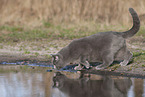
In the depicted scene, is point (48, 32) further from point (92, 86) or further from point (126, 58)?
point (92, 86)

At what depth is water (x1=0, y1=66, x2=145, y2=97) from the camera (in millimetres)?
6078

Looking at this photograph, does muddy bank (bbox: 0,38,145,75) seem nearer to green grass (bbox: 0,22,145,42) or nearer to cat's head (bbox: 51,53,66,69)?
green grass (bbox: 0,22,145,42)

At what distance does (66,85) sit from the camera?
22.5 feet

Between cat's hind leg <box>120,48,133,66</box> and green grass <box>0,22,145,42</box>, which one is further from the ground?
green grass <box>0,22,145,42</box>

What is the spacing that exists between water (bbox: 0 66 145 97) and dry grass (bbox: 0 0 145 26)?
9556 millimetres

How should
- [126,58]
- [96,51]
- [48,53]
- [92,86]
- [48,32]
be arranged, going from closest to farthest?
[92,86] → [96,51] → [126,58] → [48,53] → [48,32]

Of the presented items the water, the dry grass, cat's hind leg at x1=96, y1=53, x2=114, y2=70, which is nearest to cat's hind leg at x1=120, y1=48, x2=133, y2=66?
cat's hind leg at x1=96, y1=53, x2=114, y2=70

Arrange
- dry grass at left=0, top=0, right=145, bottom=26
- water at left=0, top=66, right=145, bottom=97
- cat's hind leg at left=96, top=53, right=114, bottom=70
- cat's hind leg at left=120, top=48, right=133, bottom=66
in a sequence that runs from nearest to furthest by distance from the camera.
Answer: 1. water at left=0, top=66, right=145, bottom=97
2. cat's hind leg at left=96, top=53, right=114, bottom=70
3. cat's hind leg at left=120, top=48, right=133, bottom=66
4. dry grass at left=0, top=0, right=145, bottom=26

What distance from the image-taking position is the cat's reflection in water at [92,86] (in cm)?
608

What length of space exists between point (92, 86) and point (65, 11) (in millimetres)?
11770

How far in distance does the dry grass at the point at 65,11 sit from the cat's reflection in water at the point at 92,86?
10.2m

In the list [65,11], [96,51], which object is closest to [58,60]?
[96,51]

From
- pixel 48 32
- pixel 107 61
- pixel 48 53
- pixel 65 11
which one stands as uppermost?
pixel 65 11

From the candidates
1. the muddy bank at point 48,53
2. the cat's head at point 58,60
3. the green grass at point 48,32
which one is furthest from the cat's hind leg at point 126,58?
the green grass at point 48,32
